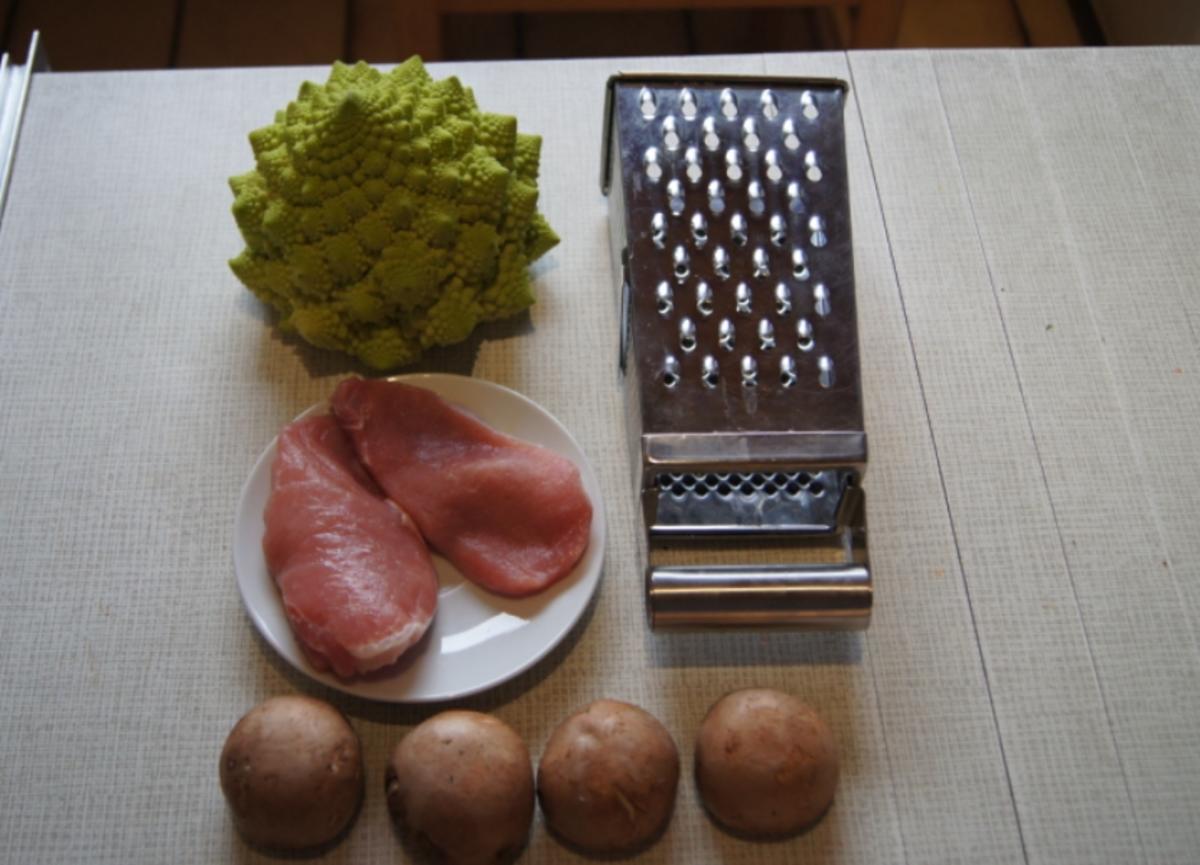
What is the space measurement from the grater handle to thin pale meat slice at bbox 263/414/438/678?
21 cm

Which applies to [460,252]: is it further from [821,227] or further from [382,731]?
[382,731]

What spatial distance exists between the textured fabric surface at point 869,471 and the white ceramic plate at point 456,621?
5 cm

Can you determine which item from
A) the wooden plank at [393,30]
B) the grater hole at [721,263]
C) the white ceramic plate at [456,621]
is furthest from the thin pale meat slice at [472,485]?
the wooden plank at [393,30]

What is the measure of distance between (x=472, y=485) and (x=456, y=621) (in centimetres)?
12

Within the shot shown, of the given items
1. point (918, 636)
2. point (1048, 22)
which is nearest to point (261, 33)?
point (1048, 22)

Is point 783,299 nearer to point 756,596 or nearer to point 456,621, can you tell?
point 756,596

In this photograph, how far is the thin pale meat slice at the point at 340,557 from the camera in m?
0.94

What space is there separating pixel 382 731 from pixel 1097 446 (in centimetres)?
76

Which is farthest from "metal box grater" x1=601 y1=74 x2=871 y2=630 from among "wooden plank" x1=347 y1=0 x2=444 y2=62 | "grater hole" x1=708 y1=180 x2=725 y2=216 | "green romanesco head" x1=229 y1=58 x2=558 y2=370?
"wooden plank" x1=347 y1=0 x2=444 y2=62

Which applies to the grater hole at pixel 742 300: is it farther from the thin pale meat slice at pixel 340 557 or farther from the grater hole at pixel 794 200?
the thin pale meat slice at pixel 340 557

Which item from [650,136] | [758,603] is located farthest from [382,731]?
[650,136]

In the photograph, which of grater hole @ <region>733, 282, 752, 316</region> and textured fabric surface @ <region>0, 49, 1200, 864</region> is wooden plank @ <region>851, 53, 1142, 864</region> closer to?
textured fabric surface @ <region>0, 49, 1200, 864</region>

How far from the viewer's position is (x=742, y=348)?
1.02 m

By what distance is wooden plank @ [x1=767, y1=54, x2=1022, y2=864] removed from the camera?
3.21 feet
